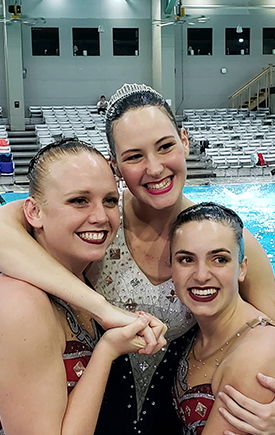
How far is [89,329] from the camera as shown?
5.59 ft

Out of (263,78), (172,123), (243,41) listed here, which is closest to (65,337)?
(172,123)

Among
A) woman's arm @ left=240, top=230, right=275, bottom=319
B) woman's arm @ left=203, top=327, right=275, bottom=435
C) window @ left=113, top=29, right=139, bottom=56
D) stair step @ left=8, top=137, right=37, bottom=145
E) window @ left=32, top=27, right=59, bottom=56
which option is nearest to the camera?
woman's arm @ left=203, top=327, right=275, bottom=435

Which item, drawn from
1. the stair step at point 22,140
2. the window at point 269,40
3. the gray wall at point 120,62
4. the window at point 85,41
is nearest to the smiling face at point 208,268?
the stair step at point 22,140

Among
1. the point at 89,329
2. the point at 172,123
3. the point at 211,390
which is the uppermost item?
the point at 172,123

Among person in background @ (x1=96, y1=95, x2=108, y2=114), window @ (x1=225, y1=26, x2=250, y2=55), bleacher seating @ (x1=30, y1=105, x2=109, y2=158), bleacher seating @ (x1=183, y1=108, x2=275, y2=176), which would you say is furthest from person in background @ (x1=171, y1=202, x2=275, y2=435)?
window @ (x1=225, y1=26, x2=250, y2=55)

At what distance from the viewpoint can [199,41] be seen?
65.6 feet

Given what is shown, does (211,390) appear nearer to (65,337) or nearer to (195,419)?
(195,419)

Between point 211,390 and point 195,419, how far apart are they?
0.40ft

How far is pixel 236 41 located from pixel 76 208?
20.5 meters

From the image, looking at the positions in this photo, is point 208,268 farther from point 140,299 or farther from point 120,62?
point 120,62

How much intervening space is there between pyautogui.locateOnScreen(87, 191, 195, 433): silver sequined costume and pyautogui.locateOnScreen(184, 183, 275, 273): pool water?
5992mm

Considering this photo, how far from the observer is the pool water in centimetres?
879

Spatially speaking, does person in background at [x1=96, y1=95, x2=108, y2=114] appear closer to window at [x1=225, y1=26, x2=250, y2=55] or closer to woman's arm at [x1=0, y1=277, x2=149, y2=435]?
window at [x1=225, y1=26, x2=250, y2=55]

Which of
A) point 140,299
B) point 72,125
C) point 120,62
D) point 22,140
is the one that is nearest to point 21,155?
point 22,140
